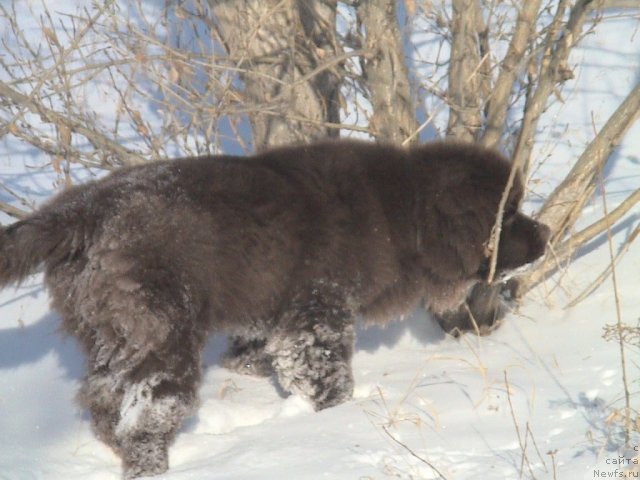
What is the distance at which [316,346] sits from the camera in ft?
15.0

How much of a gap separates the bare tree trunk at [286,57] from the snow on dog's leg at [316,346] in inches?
54.6

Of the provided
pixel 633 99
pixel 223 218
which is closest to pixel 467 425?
pixel 223 218

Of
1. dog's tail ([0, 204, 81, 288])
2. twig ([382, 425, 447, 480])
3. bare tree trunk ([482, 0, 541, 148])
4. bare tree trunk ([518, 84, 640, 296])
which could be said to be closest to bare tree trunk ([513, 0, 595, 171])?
bare tree trunk ([482, 0, 541, 148])

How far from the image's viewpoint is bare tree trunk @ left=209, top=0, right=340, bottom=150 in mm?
5555

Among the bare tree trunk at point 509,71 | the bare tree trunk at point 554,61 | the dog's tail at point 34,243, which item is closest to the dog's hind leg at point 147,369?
the dog's tail at point 34,243

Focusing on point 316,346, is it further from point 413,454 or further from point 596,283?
point 596,283

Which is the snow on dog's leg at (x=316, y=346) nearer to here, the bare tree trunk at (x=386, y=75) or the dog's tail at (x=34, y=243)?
the dog's tail at (x=34, y=243)

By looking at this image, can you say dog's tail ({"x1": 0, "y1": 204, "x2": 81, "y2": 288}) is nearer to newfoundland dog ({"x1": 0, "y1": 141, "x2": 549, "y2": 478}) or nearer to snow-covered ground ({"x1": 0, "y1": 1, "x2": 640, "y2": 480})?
Result: newfoundland dog ({"x1": 0, "y1": 141, "x2": 549, "y2": 478})

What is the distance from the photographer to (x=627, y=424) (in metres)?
3.46

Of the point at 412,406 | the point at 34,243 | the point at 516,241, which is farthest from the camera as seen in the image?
the point at 516,241

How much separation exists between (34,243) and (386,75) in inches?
102

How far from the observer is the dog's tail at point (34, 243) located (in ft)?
12.7

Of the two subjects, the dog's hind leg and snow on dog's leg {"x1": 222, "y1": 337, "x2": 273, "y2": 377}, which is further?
snow on dog's leg {"x1": 222, "y1": 337, "x2": 273, "y2": 377}

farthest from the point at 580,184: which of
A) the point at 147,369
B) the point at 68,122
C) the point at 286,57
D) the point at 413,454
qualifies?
the point at 68,122
